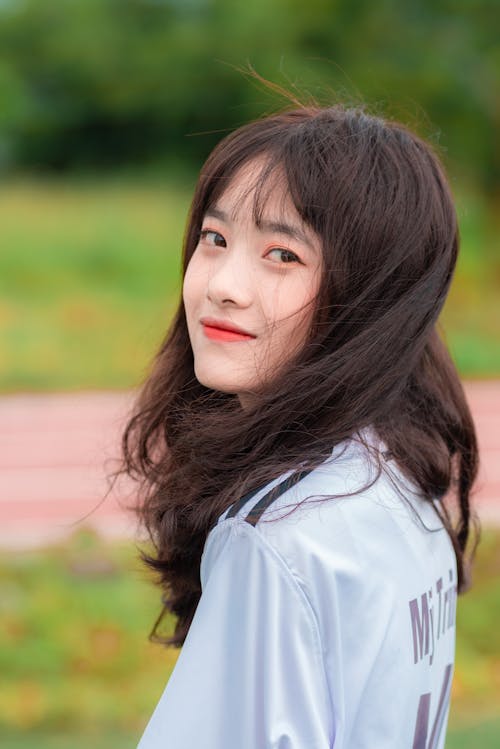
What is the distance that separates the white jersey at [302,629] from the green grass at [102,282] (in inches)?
299

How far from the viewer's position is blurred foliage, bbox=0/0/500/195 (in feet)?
54.8

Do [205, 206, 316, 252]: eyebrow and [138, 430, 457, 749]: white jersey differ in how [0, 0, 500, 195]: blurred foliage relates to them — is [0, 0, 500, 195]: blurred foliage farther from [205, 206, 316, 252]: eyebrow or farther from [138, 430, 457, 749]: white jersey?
[138, 430, 457, 749]: white jersey

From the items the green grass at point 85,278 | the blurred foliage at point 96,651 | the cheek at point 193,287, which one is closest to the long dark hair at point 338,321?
the cheek at point 193,287

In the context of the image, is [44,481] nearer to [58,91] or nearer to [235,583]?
[235,583]

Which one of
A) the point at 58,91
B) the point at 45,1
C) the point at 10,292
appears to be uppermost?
the point at 45,1

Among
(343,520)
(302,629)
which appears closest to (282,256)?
(343,520)

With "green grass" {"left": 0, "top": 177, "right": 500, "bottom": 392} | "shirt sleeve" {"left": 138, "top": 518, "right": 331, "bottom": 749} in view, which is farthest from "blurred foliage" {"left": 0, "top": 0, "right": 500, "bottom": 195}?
"shirt sleeve" {"left": 138, "top": 518, "right": 331, "bottom": 749}

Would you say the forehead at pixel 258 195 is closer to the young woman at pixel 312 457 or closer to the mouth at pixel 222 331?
the young woman at pixel 312 457

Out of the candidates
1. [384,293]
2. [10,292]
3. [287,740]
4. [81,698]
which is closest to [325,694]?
[287,740]

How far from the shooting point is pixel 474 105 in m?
16.3

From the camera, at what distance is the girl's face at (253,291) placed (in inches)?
62.6

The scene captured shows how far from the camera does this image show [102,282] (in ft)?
43.0

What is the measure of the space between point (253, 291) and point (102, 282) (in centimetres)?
1167

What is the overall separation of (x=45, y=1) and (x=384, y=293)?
19.5 m
